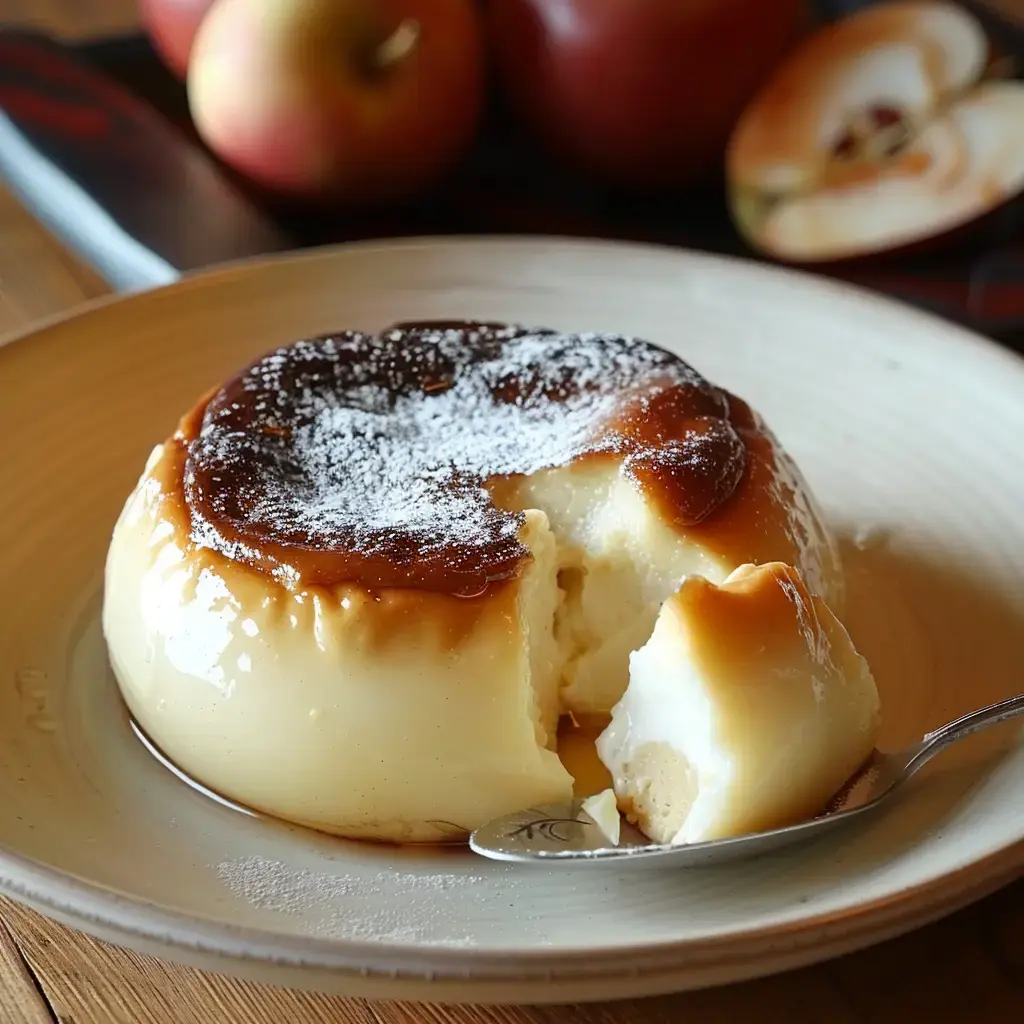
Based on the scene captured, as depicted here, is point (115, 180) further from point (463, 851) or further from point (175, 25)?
point (463, 851)

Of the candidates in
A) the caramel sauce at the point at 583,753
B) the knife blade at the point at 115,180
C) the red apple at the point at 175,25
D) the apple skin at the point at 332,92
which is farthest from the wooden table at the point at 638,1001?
the red apple at the point at 175,25

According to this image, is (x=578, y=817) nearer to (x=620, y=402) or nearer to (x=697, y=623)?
(x=697, y=623)

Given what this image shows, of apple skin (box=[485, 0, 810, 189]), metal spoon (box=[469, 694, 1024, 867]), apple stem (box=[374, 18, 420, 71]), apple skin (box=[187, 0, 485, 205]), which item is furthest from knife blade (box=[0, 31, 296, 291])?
metal spoon (box=[469, 694, 1024, 867])

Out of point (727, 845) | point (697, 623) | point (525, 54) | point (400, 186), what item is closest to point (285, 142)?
point (400, 186)

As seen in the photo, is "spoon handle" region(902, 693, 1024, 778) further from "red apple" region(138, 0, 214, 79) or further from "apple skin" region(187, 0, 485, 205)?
"red apple" region(138, 0, 214, 79)

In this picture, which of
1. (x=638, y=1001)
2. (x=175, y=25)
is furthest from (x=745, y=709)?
(x=175, y=25)

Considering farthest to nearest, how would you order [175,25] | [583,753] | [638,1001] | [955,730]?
[175,25] → [583,753] → [955,730] → [638,1001]

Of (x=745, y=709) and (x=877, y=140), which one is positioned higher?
(x=745, y=709)
